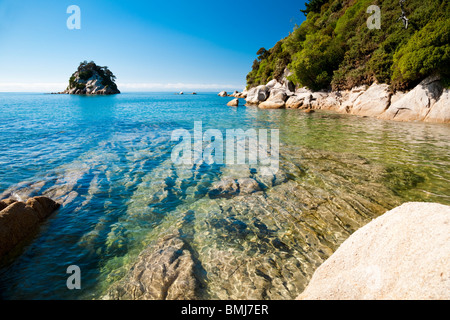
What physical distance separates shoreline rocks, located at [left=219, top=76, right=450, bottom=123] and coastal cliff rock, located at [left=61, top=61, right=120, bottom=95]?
131 meters

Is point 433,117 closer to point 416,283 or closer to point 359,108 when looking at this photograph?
point 359,108

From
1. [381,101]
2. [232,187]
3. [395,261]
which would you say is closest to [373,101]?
[381,101]

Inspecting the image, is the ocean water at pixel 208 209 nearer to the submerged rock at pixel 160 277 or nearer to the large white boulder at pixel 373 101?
the submerged rock at pixel 160 277

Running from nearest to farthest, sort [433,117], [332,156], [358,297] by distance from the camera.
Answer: [358,297]
[332,156]
[433,117]

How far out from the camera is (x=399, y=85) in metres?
24.1

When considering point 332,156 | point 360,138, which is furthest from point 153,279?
point 360,138

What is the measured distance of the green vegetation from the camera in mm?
20867

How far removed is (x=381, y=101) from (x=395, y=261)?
31.0 meters

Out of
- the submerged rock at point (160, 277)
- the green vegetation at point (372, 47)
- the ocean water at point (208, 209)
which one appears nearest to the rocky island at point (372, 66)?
the green vegetation at point (372, 47)

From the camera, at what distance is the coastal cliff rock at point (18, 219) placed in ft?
17.0

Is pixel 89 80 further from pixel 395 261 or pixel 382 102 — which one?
pixel 395 261

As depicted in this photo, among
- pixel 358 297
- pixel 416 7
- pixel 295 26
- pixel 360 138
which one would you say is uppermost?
pixel 295 26

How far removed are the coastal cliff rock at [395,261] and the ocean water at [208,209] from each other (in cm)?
124

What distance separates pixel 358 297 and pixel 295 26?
71.6 meters
